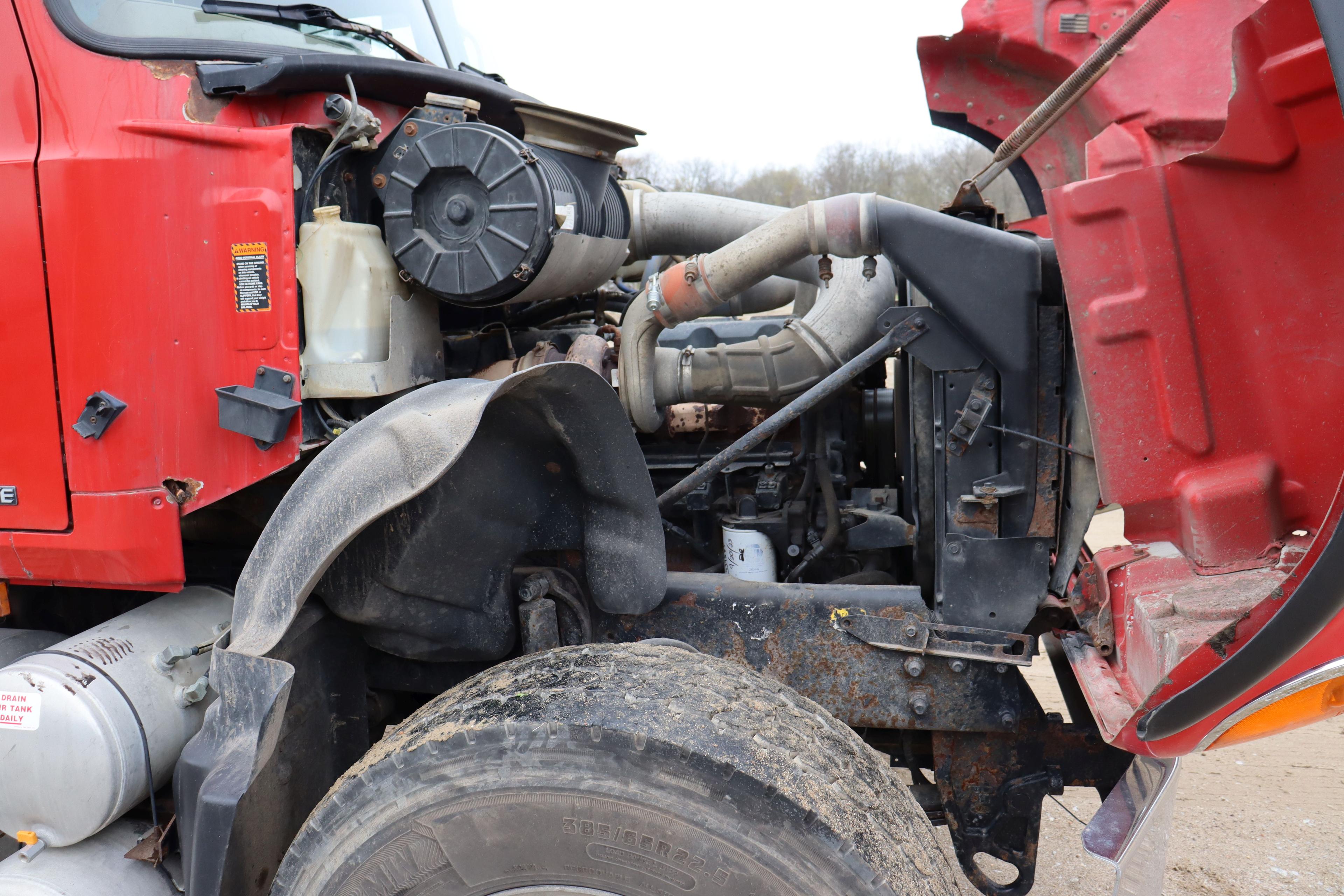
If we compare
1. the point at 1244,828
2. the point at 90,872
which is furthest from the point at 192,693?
the point at 1244,828

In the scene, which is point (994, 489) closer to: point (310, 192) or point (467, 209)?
point (467, 209)

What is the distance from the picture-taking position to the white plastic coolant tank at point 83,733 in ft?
5.90

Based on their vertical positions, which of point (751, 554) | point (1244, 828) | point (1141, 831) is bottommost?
point (1244, 828)

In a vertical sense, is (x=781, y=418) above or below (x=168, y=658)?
above

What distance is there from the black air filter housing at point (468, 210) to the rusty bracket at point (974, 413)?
3.06ft

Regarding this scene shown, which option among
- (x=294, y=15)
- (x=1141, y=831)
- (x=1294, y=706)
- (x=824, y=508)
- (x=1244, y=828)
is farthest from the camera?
(x=1244, y=828)

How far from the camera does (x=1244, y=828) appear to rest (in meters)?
3.31

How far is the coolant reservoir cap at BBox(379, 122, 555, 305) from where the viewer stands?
1.99 metres

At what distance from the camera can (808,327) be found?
2.25m

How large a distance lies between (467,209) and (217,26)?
68 centimetres

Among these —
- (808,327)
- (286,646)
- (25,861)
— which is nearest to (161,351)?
(286,646)

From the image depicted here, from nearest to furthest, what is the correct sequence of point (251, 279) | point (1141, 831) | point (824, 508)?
point (1141, 831) < point (251, 279) < point (824, 508)

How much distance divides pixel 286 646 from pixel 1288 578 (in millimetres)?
1499

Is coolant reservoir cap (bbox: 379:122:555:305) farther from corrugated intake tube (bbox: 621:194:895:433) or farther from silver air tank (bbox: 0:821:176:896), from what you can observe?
silver air tank (bbox: 0:821:176:896)
